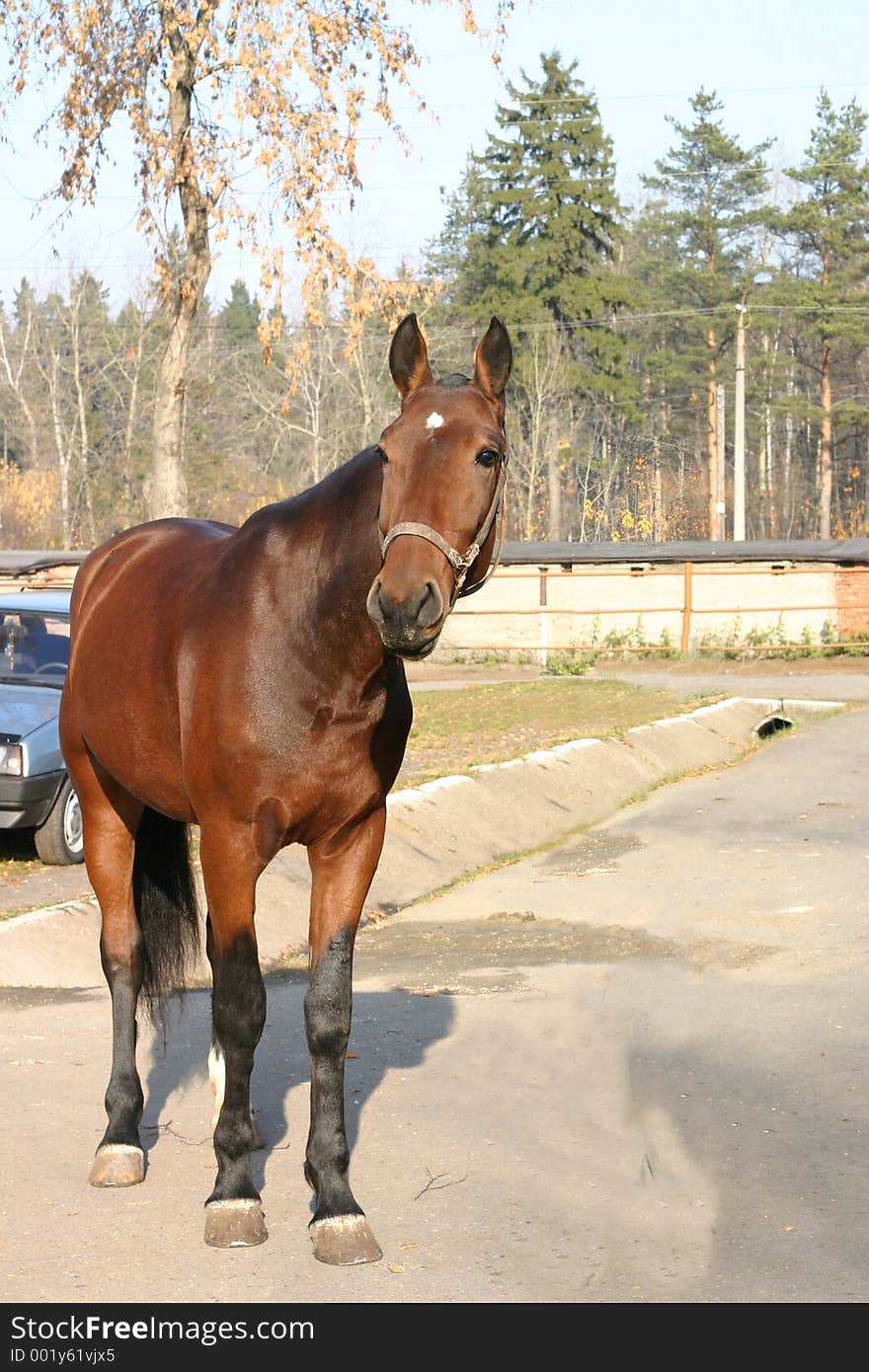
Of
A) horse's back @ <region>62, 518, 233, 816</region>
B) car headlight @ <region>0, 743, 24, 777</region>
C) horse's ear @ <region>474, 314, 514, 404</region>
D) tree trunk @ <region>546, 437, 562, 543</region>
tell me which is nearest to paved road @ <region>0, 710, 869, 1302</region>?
horse's back @ <region>62, 518, 233, 816</region>

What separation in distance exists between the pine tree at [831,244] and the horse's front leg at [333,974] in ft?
186

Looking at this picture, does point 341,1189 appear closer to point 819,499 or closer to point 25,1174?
point 25,1174

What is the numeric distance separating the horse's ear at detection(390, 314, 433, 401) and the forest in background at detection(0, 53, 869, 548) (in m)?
43.2

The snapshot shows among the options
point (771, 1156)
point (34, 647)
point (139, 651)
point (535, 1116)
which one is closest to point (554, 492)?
point (34, 647)

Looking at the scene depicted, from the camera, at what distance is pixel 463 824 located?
12.0 m

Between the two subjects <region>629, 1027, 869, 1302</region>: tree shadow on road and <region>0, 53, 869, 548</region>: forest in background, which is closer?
<region>629, 1027, 869, 1302</region>: tree shadow on road

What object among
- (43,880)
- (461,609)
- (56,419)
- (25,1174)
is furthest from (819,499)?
(25,1174)

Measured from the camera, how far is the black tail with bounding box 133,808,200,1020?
564 cm

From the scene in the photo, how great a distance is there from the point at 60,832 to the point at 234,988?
257 inches

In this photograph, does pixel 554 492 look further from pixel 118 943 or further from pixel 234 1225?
pixel 234 1225

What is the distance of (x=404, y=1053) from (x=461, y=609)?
2649 centimetres

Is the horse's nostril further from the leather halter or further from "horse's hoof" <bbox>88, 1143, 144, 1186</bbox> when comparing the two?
"horse's hoof" <bbox>88, 1143, 144, 1186</bbox>

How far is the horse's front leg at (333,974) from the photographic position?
14.9ft

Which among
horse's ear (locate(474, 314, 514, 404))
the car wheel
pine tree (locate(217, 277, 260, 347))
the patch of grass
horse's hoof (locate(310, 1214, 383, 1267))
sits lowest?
the patch of grass
